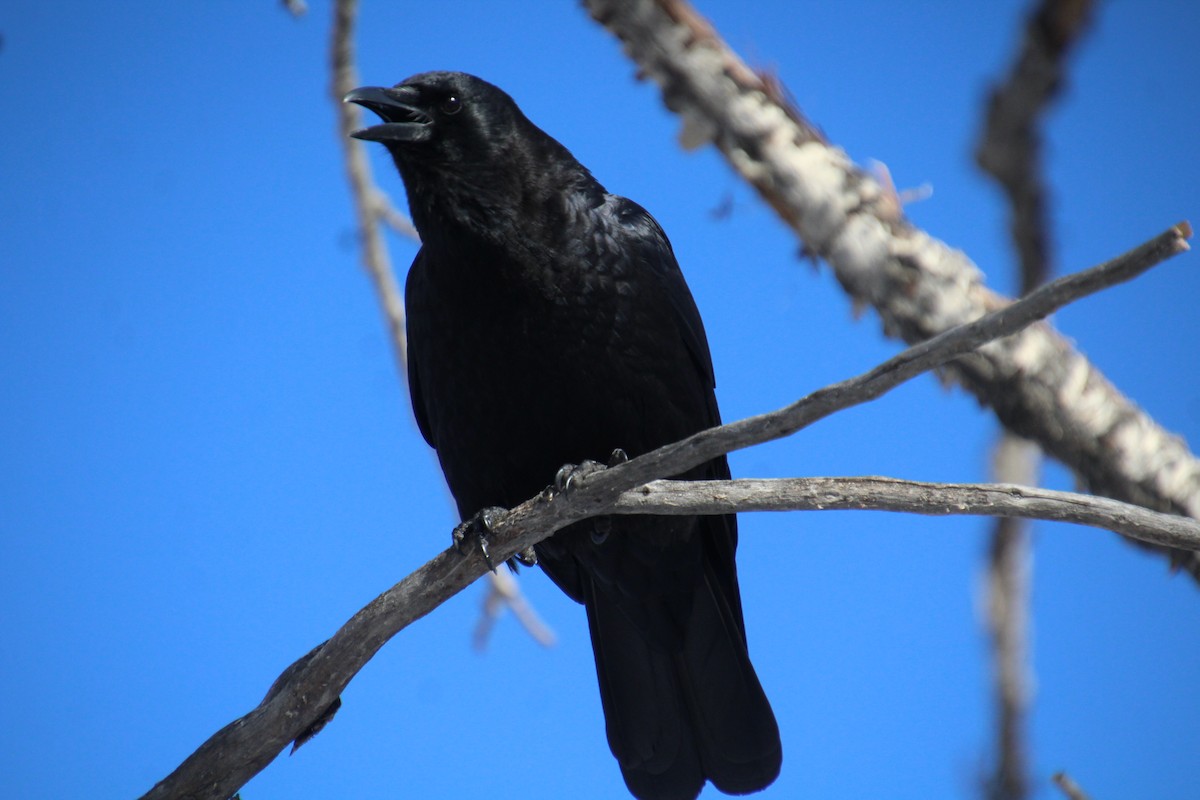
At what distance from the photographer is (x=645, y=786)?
5090mm

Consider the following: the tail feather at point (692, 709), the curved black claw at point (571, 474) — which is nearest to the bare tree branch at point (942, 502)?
the curved black claw at point (571, 474)

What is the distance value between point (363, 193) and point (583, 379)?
2.49 meters

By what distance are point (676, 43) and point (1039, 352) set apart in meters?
2.10

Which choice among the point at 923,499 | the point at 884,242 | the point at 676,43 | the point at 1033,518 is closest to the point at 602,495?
the point at 923,499

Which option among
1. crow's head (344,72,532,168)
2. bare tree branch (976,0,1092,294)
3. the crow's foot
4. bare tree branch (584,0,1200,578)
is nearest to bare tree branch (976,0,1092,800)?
bare tree branch (976,0,1092,294)

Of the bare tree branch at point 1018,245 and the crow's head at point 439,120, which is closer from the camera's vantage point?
the bare tree branch at point 1018,245

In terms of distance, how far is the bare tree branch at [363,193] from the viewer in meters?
5.99

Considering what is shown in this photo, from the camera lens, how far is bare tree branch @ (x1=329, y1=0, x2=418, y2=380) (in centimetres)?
599

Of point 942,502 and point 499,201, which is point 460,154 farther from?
point 942,502

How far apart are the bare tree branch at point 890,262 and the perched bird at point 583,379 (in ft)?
2.08

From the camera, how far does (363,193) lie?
6.32 metres

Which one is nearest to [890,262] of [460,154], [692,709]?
[460,154]

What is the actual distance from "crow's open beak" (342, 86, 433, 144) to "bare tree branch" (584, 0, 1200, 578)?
1259 millimetres

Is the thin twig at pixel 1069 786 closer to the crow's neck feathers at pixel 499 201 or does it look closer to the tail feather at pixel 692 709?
the tail feather at pixel 692 709
